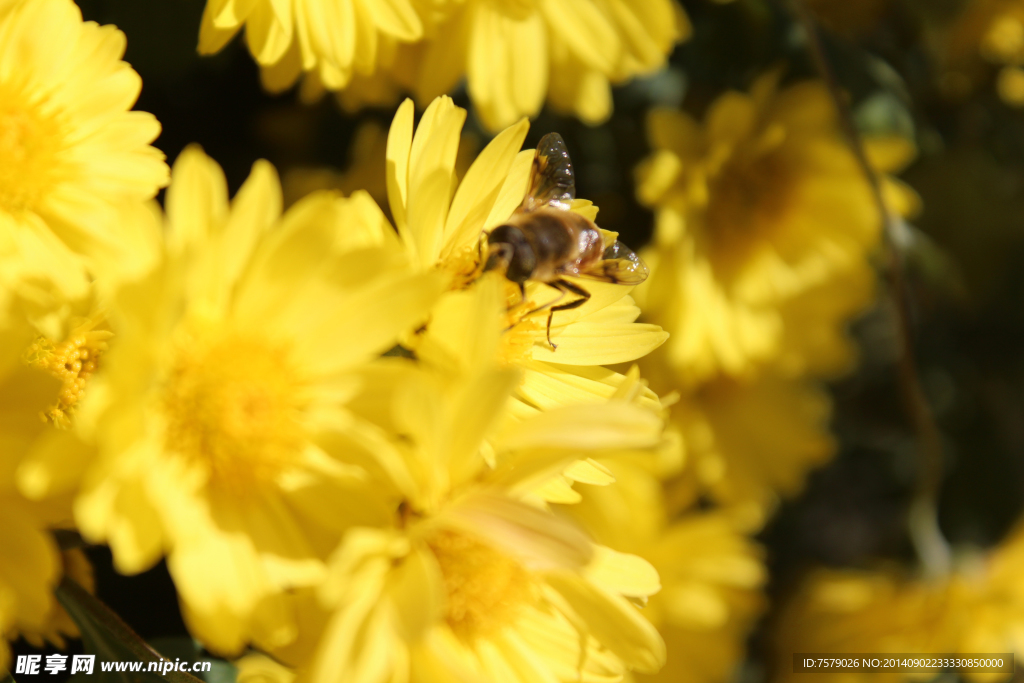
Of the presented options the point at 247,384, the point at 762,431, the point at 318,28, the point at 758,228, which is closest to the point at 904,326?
the point at 758,228

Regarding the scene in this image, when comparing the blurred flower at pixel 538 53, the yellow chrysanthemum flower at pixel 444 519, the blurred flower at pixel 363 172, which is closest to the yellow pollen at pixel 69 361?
the yellow chrysanthemum flower at pixel 444 519

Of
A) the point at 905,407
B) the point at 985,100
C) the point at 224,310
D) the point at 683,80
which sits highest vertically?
the point at 224,310

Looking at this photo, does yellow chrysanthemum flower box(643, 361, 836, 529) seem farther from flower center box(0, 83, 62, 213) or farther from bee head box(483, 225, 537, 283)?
flower center box(0, 83, 62, 213)

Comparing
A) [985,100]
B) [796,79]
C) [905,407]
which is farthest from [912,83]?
[905,407]

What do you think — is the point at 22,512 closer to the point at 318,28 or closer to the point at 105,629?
the point at 105,629

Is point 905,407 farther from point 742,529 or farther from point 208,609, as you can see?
point 208,609

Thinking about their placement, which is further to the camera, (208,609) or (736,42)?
(736,42)
